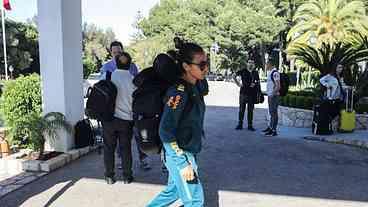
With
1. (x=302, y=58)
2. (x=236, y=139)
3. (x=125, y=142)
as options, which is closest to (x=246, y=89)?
(x=236, y=139)

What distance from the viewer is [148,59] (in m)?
43.3

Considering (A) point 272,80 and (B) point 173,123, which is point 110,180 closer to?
(B) point 173,123

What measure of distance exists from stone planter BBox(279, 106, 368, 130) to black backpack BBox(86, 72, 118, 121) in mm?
6437

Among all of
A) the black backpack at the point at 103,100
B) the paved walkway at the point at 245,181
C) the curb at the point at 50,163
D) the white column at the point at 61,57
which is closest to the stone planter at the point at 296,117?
the paved walkway at the point at 245,181

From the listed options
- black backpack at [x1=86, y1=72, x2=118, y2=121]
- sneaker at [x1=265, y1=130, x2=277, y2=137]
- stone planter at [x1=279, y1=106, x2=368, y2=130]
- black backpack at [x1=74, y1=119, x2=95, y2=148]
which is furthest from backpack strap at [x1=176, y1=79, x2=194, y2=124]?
stone planter at [x1=279, y1=106, x2=368, y2=130]

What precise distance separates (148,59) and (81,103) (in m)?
36.7

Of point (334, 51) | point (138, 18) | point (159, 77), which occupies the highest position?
point (138, 18)

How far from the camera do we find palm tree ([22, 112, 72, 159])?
19.5 ft

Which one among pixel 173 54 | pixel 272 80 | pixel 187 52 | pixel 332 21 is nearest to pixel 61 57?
pixel 173 54

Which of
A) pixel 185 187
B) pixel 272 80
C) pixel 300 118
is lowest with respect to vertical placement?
pixel 300 118

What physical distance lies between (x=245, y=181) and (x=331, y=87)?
483 cm

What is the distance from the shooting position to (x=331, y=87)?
9.38 m

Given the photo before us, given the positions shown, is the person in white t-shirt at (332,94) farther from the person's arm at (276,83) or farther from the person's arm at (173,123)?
the person's arm at (173,123)

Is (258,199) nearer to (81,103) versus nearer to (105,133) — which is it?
(105,133)
